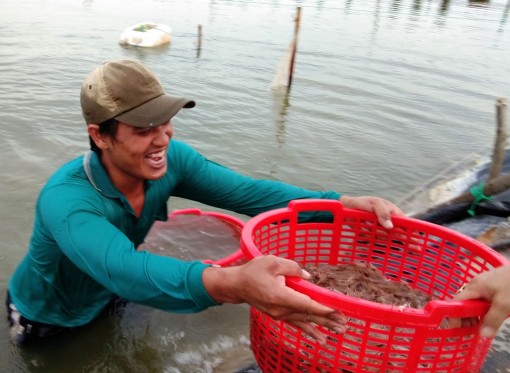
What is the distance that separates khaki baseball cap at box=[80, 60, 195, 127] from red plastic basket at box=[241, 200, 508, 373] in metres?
0.72

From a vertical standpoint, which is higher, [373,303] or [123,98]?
[123,98]

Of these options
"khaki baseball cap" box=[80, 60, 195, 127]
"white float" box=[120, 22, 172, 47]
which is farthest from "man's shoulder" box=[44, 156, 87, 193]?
"white float" box=[120, 22, 172, 47]

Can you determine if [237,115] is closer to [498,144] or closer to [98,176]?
[498,144]

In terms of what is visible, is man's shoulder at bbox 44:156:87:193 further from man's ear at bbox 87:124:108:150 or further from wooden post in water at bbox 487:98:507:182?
wooden post in water at bbox 487:98:507:182

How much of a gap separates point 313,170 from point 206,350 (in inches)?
161

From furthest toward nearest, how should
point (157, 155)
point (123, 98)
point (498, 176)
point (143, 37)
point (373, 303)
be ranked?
point (143, 37), point (498, 176), point (157, 155), point (123, 98), point (373, 303)

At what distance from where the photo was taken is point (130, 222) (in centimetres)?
258

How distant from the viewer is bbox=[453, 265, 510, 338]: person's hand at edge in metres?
1.58

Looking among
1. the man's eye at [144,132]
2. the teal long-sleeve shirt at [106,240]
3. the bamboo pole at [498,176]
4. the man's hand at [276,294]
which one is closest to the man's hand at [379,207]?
the teal long-sleeve shirt at [106,240]

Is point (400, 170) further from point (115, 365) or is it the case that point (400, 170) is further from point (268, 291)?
point (268, 291)

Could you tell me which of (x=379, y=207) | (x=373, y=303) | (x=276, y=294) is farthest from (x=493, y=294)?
(x=379, y=207)

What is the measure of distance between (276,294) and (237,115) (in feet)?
25.0

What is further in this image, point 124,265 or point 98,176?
point 98,176

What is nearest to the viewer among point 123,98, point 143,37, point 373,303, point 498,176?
point 373,303
